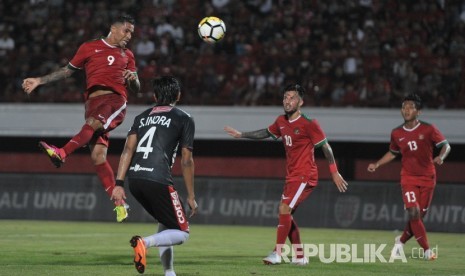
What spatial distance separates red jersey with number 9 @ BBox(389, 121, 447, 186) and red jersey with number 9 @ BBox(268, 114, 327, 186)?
7.69ft

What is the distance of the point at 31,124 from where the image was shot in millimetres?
26531

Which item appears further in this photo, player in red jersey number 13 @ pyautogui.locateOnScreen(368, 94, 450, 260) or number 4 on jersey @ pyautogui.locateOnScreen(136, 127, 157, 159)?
player in red jersey number 13 @ pyautogui.locateOnScreen(368, 94, 450, 260)

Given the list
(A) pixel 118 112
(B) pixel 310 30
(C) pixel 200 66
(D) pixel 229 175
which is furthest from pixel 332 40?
(A) pixel 118 112

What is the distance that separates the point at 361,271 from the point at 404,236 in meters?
3.07

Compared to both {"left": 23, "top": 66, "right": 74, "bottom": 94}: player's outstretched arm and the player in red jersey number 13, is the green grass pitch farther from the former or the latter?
{"left": 23, "top": 66, "right": 74, "bottom": 94}: player's outstretched arm

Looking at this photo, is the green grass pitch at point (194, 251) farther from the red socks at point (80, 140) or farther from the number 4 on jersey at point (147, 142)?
the number 4 on jersey at point (147, 142)

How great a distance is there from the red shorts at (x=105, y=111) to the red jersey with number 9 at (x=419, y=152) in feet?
14.5

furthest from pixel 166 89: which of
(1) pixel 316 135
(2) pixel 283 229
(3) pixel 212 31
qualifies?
(3) pixel 212 31

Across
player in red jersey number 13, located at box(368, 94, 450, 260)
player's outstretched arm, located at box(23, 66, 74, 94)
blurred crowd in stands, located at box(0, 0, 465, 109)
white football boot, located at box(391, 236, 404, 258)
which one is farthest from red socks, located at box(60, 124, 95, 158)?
blurred crowd in stands, located at box(0, 0, 465, 109)

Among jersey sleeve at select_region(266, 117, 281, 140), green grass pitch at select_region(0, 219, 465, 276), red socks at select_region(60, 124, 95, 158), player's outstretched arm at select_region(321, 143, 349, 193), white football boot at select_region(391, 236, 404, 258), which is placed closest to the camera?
green grass pitch at select_region(0, 219, 465, 276)

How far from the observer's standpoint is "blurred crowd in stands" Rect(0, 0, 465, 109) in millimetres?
24391

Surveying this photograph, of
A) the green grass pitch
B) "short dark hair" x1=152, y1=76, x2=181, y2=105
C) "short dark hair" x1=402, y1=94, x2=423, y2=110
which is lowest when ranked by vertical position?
the green grass pitch

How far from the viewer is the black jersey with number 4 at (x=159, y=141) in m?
9.60

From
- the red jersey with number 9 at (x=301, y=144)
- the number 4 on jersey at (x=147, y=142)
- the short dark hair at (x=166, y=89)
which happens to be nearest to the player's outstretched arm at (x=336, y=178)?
the red jersey with number 9 at (x=301, y=144)
